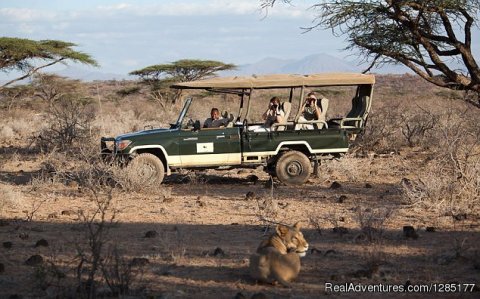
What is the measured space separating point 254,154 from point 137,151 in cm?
205

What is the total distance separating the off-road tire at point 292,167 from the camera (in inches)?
516

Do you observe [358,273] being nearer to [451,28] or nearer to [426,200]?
[426,200]

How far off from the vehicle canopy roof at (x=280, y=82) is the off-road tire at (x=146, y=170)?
145 cm

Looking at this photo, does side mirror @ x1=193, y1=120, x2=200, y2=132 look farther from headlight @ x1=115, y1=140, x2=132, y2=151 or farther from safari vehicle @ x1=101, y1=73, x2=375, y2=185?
headlight @ x1=115, y1=140, x2=132, y2=151

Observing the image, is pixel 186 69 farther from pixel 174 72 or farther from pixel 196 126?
pixel 196 126

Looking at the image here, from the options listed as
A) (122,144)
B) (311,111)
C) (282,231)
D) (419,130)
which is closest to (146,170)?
(122,144)

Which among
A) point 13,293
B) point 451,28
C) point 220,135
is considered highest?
point 451,28

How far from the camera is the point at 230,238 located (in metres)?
8.52

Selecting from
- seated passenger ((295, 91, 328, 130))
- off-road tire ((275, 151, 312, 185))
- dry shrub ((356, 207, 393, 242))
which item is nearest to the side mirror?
off-road tire ((275, 151, 312, 185))

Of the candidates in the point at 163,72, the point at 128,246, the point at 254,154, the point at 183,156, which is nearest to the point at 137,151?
the point at 183,156

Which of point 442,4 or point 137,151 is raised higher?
point 442,4

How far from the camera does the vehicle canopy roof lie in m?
13.0

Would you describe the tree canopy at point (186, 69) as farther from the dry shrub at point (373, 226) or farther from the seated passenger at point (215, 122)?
the dry shrub at point (373, 226)

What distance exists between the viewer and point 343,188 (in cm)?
1269
